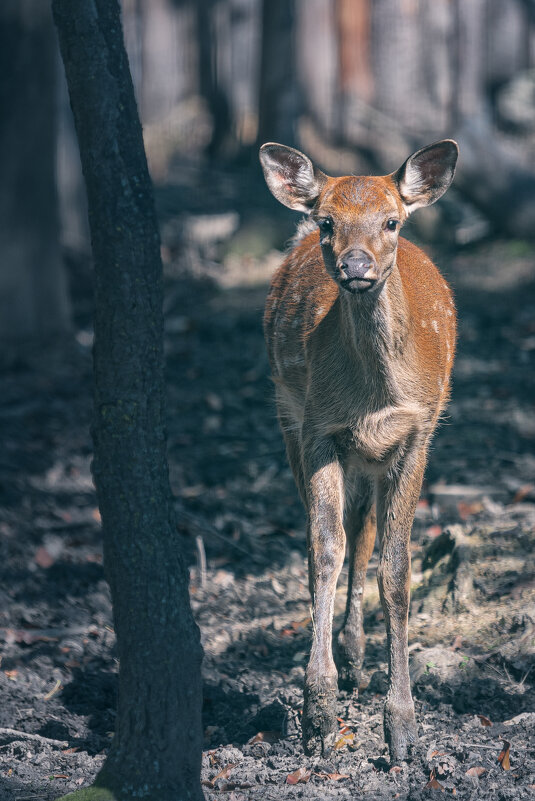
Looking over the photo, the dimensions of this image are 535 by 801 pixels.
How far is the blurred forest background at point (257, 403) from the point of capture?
4.62 metres

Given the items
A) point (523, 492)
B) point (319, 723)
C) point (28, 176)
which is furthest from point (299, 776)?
point (28, 176)

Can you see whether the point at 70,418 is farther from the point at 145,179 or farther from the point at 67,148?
the point at 67,148

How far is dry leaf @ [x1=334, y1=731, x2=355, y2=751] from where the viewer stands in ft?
14.5

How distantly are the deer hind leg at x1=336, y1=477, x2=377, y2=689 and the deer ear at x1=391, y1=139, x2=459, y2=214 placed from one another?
145 centimetres

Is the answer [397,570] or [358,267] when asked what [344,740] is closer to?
[397,570]

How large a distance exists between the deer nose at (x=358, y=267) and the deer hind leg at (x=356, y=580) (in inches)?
52.7

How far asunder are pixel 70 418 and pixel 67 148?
6.72m

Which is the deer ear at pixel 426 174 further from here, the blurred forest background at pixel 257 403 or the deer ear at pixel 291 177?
Answer: the blurred forest background at pixel 257 403

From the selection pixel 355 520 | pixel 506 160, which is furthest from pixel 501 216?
pixel 355 520

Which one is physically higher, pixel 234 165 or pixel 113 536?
pixel 234 165

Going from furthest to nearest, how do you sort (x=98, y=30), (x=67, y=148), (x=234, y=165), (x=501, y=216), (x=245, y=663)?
(x=234, y=165)
(x=67, y=148)
(x=501, y=216)
(x=245, y=663)
(x=98, y=30)

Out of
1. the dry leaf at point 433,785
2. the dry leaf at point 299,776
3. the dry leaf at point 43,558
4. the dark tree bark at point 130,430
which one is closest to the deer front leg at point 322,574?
the dry leaf at point 299,776

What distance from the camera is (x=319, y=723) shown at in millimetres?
4277

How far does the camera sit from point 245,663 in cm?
526
